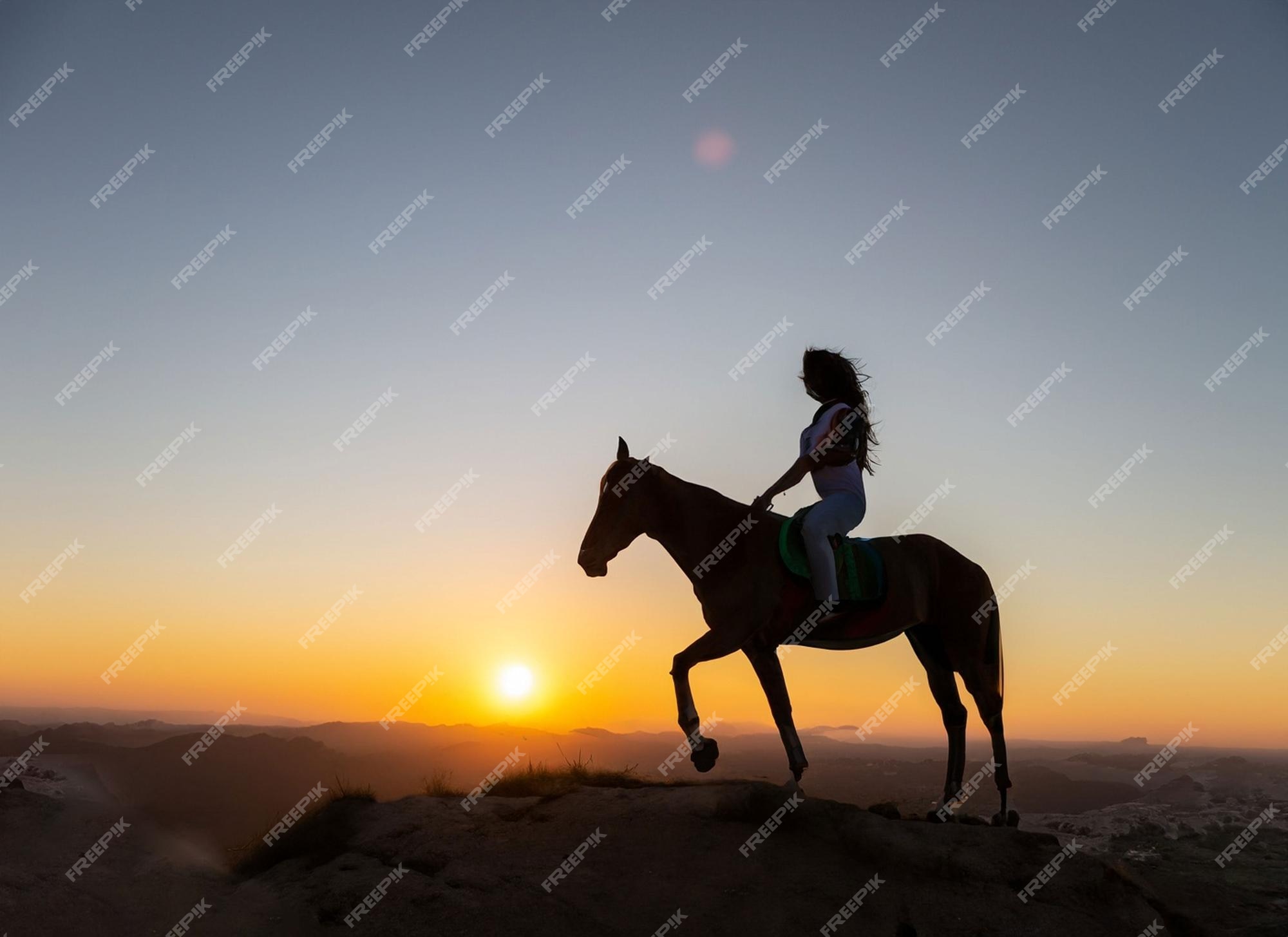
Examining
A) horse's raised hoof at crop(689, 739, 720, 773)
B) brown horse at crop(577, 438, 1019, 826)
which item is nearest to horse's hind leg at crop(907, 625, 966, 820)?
brown horse at crop(577, 438, 1019, 826)

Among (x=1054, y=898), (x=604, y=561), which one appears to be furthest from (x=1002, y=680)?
(x=604, y=561)

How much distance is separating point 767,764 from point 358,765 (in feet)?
85.5

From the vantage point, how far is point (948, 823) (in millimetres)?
7223

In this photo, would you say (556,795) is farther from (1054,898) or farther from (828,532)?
(1054,898)

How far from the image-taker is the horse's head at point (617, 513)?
7.43m

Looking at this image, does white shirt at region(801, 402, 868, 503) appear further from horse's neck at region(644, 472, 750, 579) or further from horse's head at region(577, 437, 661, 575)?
horse's head at region(577, 437, 661, 575)

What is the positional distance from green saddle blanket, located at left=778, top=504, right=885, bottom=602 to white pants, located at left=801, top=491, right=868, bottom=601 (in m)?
0.10

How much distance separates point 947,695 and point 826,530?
2673mm

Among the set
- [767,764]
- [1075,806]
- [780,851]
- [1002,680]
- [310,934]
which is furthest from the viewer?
[767,764]

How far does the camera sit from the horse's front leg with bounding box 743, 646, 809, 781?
7.11 meters

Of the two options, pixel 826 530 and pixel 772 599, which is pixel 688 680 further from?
pixel 826 530

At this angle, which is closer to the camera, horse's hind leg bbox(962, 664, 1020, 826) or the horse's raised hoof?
the horse's raised hoof

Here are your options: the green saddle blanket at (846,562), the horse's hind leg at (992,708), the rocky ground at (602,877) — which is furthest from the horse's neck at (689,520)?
the horse's hind leg at (992,708)

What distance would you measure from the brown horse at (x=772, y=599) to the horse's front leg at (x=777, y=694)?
1 cm
